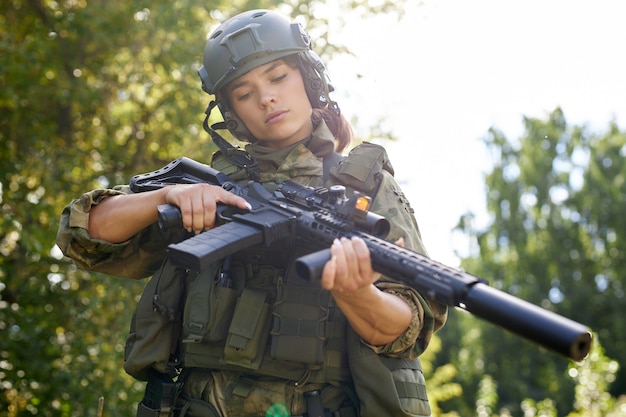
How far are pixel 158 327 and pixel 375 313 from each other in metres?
1.01

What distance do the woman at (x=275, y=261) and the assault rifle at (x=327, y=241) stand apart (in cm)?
9

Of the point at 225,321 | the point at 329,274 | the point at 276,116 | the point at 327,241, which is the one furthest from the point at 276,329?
the point at 276,116

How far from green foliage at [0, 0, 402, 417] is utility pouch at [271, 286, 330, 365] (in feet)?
13.0

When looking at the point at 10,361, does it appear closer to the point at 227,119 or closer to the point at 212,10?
the point at 212,10

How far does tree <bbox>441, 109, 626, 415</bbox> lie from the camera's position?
1169 inches

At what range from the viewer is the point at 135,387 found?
7.50 m

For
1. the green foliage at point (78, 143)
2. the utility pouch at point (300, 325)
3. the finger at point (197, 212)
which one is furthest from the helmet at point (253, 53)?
the green foliage at point (78, 143)

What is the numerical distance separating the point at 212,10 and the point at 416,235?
584cm

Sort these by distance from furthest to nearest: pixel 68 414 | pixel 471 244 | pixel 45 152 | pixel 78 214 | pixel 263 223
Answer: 1. pixel 471 244
2. pixel 45 152
3. pixel 68 414
4. pixel 78 214
5. pixel 263 223

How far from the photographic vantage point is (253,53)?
3201 millimetres

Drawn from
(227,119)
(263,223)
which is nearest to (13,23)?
(227,119)

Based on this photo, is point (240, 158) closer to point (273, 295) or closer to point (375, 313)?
point (273, 295)

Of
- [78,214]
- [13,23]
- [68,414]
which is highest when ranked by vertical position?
[13,23]

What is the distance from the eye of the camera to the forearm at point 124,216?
3.09 meters
